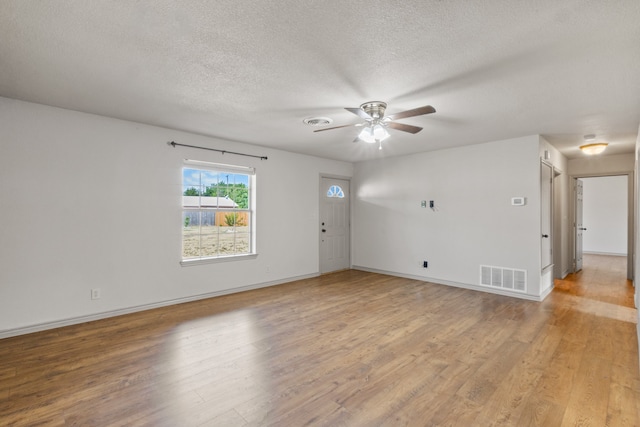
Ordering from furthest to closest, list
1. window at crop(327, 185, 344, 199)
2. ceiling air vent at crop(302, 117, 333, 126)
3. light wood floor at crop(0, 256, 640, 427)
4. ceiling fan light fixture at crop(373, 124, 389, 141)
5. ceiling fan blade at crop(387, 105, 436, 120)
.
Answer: window at crop(327, 185, 344, 199) → ceiling air vent at crop(302, 117, 333, 126) → ceiling fan light fixture at crop(373, 124, 389, 141) → ceiling fan blade at crop(387, 105, 436, 120) → light wood floor at crop(0, 256, 640, 427)

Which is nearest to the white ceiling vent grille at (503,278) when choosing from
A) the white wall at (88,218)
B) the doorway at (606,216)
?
the white wall at (88,218)

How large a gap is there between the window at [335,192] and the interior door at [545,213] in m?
3.75

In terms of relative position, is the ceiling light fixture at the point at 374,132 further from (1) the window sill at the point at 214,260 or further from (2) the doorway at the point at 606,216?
(2) the doorway at the point at 606,216

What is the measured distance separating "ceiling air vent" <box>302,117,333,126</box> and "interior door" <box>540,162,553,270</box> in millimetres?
3441

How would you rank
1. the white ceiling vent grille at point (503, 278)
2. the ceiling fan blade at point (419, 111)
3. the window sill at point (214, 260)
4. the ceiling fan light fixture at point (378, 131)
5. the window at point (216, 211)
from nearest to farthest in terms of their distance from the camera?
the ceiling fan blade at point (419, 111) < the ceiling fan light fixture at point (378, 131) < the window sill at point (214, 260) < the window at point (216, 211) < the white ceiling vent grille at point (503, 278)

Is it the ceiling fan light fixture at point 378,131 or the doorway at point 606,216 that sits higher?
the ceiling fan light fixture at point 378,131

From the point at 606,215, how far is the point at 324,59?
431 inches

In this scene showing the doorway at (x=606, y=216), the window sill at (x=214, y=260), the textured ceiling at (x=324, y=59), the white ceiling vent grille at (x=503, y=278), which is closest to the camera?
the textured ceiling at (x=324, y=59)

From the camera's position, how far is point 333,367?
8.52ft

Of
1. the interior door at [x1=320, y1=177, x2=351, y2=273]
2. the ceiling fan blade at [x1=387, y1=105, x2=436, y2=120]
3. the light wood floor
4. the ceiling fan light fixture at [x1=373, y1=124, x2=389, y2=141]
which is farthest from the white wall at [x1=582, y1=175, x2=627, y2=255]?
the ceiling fan blade at [x1=387, y1=105, x2=436, y2=120]

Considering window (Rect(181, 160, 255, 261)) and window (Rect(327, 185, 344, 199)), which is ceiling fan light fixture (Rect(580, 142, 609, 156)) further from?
window (Rect(181, 160, 255, 261))

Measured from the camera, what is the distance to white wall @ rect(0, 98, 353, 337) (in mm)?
3217

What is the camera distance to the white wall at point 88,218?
3217mm

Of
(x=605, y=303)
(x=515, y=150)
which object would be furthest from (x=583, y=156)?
(x=605, y=303)
